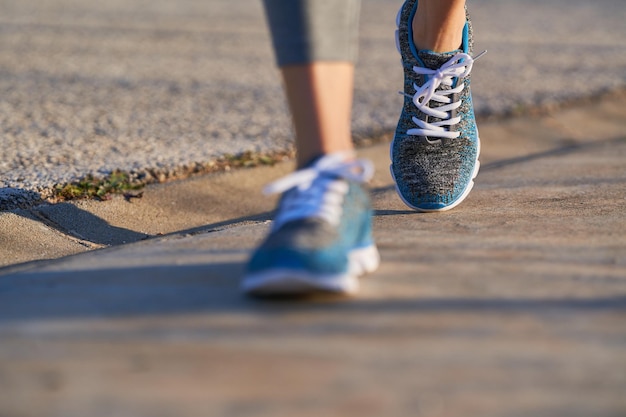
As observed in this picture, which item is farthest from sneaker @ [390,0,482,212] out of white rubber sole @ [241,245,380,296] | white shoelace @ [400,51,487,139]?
white rubber sole @ [241,245,380,296]

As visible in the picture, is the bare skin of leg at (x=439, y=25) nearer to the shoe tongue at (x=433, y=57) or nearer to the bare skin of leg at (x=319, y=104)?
the shoe tongue at (x=433, y=57)

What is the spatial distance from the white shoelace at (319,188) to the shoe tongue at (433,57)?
2.20ft

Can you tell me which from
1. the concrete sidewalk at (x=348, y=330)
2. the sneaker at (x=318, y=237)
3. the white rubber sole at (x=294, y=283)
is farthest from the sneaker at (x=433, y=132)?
the white rubber sole at (x=294, y=283)

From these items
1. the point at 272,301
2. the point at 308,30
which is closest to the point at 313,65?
the point at 308,30

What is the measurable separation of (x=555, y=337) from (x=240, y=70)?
129 inches

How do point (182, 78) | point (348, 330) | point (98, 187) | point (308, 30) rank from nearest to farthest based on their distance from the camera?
point (348, 330) < point (308, 30) < point (98, 187) < point (182, 78)

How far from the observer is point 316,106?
57.9 inches

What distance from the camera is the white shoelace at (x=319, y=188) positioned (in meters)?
1.41

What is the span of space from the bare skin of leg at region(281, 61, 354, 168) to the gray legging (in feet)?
0.06

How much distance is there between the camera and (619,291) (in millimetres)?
1407

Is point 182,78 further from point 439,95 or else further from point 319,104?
point 319,104

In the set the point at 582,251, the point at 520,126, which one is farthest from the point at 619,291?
the point at 520,126

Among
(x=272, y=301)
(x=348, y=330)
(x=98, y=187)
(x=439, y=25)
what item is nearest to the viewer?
(x=348, y=330)

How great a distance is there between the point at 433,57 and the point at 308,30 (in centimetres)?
68
